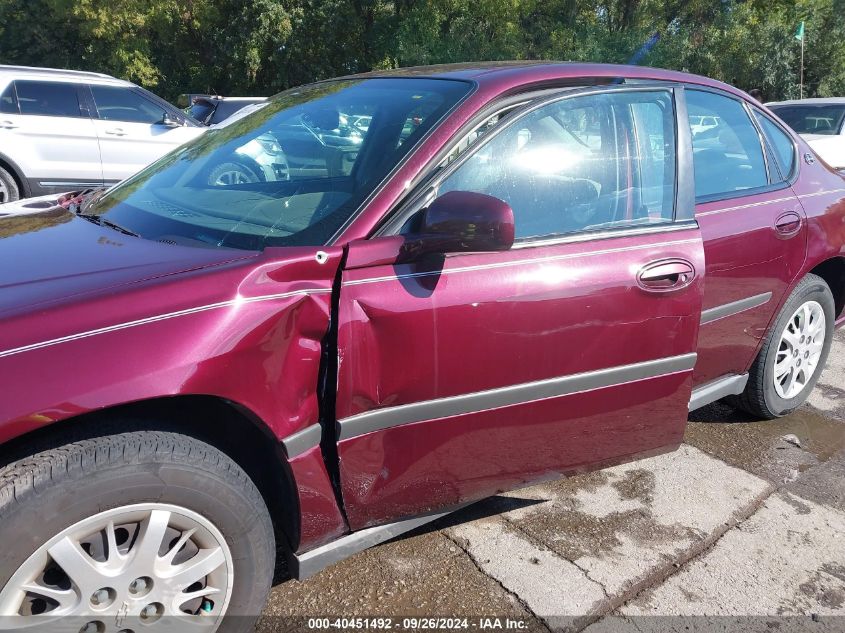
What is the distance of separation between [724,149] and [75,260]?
2726 millimetres

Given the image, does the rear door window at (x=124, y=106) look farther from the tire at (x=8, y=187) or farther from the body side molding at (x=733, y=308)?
the body side molding at (x=733, y=308)

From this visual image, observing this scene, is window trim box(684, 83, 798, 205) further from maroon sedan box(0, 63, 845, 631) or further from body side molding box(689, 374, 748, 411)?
body side molding box(689, 374, 748, 411)

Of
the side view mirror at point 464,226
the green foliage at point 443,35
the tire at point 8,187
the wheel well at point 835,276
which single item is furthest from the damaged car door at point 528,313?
the green foliage at point 443,35

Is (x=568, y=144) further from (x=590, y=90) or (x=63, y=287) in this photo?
(x=63, y=287)

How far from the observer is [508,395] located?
92.7 inches

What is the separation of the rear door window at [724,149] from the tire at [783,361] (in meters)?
0.63

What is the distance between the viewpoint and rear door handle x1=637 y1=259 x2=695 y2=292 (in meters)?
2.56

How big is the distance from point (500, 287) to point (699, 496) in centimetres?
157

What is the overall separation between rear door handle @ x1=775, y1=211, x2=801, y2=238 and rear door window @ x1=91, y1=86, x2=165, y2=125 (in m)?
7.80

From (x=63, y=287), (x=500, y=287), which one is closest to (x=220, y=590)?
(x=63, y=287)

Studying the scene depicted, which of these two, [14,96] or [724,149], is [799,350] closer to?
[724,149]

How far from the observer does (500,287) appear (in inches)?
90.0

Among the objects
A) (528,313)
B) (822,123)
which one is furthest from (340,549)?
(822,123)

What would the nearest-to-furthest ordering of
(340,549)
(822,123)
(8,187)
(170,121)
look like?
(340,549) < (8,187) < (170,121) < (822,123)
